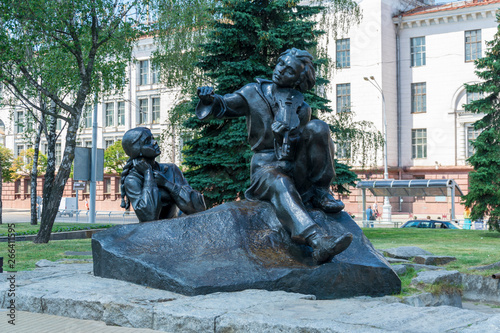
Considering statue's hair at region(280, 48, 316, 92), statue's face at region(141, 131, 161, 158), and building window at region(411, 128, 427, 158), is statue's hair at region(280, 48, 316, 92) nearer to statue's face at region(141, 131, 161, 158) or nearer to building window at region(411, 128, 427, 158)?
statue's face at region(141, 131, 161, 158)

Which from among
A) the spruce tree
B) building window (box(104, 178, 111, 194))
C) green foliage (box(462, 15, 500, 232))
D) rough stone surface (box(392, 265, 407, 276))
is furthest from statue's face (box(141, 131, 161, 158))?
building window (box(104, 178, 111, 194))

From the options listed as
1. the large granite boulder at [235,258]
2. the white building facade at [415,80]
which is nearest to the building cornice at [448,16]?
the white building facade at [415,80]

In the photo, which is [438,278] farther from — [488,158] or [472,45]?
[472,45]

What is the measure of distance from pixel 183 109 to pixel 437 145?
845 inches

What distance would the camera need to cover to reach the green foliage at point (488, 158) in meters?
18.0

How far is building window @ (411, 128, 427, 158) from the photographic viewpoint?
36656 millimetres

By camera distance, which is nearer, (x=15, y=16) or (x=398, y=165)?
(x=15, y=16)

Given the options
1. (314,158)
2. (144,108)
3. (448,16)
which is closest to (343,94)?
(448,16)

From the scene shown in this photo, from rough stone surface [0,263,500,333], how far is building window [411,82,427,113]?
33625mm

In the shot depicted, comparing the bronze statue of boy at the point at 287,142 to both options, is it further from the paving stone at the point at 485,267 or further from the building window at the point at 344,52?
the building window at the point at 344,52

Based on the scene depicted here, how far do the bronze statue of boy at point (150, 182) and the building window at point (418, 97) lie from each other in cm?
3267

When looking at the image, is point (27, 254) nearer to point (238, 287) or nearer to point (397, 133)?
point (238, 287)

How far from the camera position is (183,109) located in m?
19.1

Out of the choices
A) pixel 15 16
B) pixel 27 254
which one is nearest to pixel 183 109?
pixel 15 16
